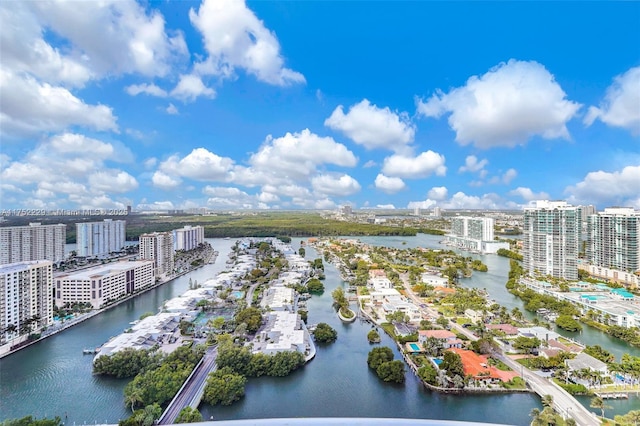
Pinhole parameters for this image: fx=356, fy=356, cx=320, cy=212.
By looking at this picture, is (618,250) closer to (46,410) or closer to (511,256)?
(511,256)

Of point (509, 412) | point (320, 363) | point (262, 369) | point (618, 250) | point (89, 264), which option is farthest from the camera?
point (89, 264)

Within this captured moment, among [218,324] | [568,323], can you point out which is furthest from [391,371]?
[568,323]

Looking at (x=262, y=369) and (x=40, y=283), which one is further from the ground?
(x=40, y=283)

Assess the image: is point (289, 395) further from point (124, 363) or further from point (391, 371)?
point (124, 363)

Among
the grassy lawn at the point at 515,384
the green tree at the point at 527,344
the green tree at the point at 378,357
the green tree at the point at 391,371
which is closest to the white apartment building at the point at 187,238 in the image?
the green tree at the point at 378,357

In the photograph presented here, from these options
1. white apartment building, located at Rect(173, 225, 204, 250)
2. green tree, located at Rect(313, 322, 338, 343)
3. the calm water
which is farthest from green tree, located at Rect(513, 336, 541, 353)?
white apartment building, located at Rect(173, 225, 204, 250)

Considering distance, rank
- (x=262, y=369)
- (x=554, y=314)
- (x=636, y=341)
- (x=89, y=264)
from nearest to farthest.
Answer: (x=262, y=369) → (x=636, y=341) → (x=554, y=314) → (x=89, y=264)

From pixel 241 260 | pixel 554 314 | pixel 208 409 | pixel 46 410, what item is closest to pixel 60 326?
pixel 46 410
